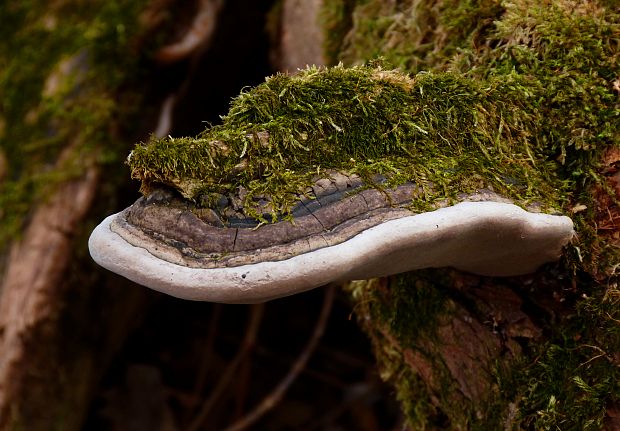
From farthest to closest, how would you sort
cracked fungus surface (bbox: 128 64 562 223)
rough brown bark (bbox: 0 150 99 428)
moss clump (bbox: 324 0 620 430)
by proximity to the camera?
rough brown bark (bbox: 0 150 99 428), moss clump (bbox: 324 0 620 430), cracked fungus surface (bbox: 128 64 562 223)

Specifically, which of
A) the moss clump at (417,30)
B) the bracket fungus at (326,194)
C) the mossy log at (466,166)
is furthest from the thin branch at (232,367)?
the bracket fungus at (326,194)

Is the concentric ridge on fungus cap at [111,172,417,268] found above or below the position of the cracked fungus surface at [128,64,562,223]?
below

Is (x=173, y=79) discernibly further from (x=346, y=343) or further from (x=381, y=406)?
(x=381, y=406)

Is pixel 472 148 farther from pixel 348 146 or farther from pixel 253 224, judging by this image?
pixel 253 224

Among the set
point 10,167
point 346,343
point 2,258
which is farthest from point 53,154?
point 346,343

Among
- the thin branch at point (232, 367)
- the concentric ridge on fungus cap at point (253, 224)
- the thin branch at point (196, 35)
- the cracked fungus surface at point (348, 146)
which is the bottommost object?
the thin branch at point (232, 367)

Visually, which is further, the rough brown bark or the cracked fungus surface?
the rough brown bark

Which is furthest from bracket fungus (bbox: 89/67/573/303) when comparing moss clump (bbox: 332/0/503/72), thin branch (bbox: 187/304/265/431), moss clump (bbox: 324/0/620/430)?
thin branch (bbox: 187/304/265/431)

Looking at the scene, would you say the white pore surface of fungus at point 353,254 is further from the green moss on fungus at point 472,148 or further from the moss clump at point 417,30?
the moss clump at point 417,30

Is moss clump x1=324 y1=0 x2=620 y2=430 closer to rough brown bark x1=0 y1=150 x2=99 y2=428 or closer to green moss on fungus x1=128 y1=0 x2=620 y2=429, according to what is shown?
green moss on fungus x1=128 y1=0 x2=620 y2=429

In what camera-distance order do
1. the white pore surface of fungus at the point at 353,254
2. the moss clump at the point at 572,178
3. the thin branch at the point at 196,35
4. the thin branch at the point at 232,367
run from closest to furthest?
the white pore surface of fungus at the point at 353,254, the moss clump at the point at 572,178, the thin branch at the point at 196,35, the thin branch at the point at 232,367
